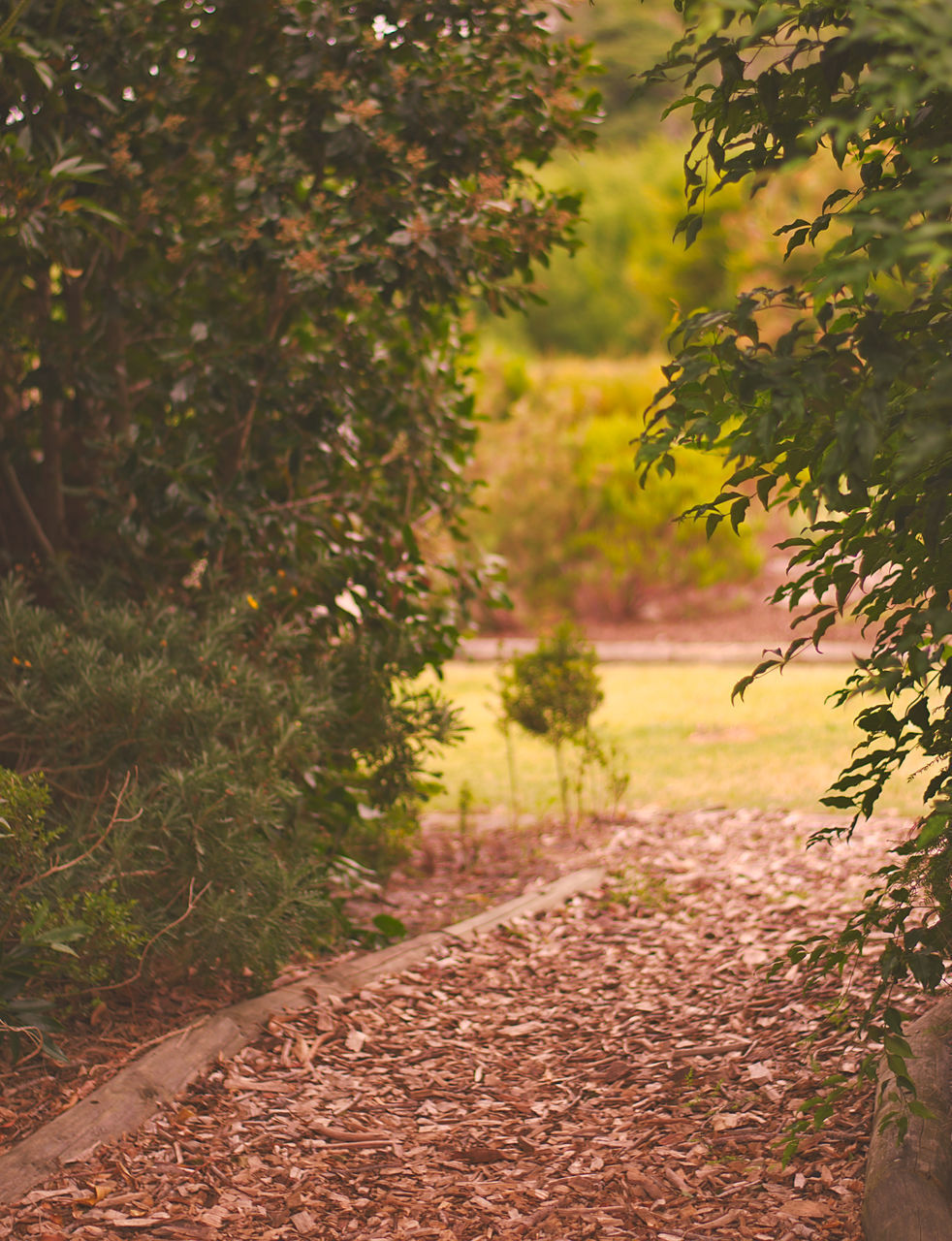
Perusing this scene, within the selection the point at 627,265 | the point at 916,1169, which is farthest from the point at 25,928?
the point at 627,265

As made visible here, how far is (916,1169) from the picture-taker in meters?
2.02

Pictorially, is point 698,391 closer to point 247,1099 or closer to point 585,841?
point 247,1099

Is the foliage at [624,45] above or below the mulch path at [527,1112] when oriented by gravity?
above

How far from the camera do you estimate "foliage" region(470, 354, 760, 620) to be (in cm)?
1106

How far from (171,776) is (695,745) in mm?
4569

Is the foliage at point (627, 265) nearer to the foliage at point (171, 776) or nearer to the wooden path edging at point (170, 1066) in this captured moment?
the foliage at point (171, 776)

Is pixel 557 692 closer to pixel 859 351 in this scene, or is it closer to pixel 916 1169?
pixel 916 1169

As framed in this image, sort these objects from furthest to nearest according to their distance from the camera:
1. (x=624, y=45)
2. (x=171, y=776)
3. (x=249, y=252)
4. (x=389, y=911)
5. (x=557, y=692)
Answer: (x=624, y=45), (x=557, y=692), (x=389, y=911), (x=249, y=252), (x=171, y=776)

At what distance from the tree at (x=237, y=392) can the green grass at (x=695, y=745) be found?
1153 millimetres

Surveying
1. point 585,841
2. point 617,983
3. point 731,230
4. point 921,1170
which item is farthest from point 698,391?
point 731,230

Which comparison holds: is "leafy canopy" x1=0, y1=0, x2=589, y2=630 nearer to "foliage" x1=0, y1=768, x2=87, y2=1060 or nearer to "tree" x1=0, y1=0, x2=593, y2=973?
"tree" x1=0, y1=0, x2=593, y2=973

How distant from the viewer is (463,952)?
11.9ft

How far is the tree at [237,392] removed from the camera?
2965 millimetres

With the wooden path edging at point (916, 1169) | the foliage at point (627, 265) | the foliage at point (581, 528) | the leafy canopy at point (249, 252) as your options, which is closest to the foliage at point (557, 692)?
the leafy canopy at point (249, 252)
